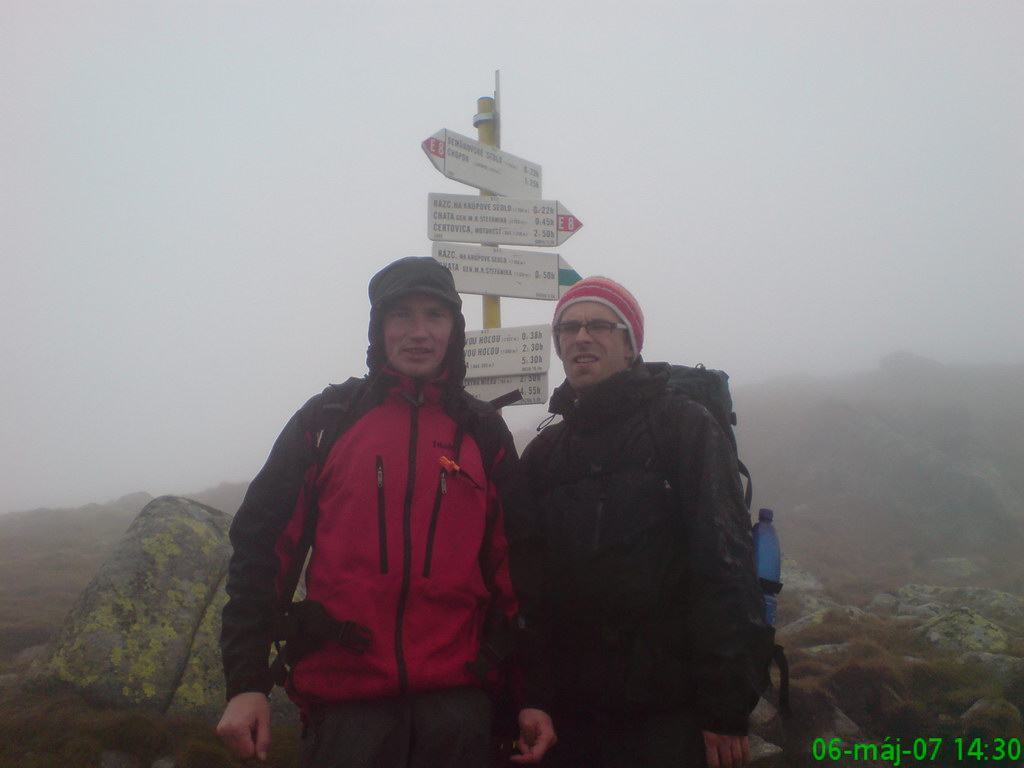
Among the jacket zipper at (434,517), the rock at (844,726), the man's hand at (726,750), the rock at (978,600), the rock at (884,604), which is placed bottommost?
the rock at (884,604)

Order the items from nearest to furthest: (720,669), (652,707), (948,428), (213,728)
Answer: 1. (720,669)
2. (652,707)
3. (213,728)
4. (948,428)

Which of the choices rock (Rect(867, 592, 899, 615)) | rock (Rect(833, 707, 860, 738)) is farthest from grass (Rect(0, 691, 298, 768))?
rock (Rect(867, 592, 899, 615))

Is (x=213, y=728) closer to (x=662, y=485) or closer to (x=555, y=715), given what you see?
(x=555, y=715)

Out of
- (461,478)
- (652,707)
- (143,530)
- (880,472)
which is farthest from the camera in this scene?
(880,472)

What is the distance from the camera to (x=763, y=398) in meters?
45.8

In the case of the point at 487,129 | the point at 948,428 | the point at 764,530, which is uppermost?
the point at 487,129

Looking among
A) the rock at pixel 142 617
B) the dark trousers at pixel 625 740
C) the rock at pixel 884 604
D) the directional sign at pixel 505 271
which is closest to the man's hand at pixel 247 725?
the dark trousers at pixel 625 740

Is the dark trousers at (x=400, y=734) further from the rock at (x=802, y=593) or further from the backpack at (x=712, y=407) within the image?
the rock at (x=802, y=593)

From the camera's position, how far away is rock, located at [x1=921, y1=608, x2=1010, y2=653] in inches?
300

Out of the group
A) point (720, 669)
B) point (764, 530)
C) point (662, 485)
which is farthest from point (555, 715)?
point (764, 530)

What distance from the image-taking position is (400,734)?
2553mm

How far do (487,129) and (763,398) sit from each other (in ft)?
146

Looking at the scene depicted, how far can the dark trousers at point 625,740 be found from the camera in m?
2.78

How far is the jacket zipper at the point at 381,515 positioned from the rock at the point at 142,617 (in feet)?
12.5
